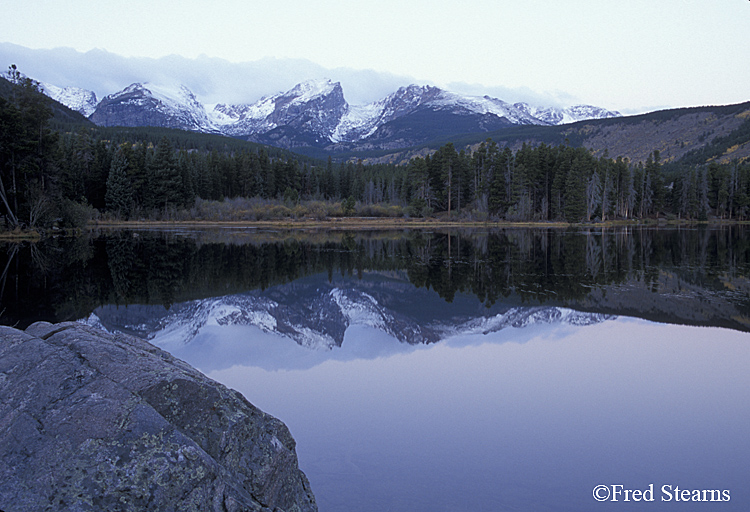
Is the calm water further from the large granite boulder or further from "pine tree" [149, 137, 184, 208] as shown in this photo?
"pine tree" [149, 137, 184, 208]

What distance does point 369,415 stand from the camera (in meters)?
6.17

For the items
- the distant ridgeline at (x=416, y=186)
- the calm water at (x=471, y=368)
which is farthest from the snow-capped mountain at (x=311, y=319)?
the distant ridgeline at (x=416, y=186)

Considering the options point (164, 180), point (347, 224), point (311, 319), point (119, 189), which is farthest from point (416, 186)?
point (311, 319)

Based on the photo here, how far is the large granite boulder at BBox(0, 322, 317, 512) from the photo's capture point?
267 centimetres

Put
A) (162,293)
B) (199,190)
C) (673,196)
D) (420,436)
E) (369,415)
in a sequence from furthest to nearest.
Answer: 1. (673,196)
2. (199,190)
3. (162,293)
4. (369,415)
5. (420,436)

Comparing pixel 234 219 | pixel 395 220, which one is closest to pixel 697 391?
pixel 395 220

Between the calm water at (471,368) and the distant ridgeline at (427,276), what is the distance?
0.14 metres

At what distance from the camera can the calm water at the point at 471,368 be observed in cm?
476

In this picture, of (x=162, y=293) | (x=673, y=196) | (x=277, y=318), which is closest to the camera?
(x=277, y=318)

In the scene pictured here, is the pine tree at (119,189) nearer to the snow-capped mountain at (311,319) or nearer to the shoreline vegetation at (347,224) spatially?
the shoreline vegetation at (347,224)

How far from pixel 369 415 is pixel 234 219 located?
235ft

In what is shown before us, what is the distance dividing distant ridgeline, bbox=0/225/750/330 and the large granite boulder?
9.09 m

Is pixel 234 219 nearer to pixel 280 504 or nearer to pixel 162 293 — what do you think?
pixel 162 293

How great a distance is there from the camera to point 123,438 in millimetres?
2789
